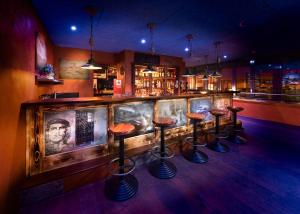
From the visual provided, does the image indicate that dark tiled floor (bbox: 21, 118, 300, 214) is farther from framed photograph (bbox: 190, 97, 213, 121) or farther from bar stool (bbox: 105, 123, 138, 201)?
framed photograph (bbox: 190, 97, 213, 121)

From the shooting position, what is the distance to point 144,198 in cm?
210

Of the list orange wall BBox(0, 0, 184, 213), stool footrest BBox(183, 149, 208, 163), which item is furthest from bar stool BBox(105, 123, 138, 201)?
stool footrest BBox(183, 149, 208, 163)

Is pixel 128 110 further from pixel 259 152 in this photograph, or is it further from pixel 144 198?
pixel 259 152

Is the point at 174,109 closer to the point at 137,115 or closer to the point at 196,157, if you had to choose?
the point at 137,115

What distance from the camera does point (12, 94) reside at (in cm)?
181

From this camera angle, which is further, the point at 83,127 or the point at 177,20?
the point at 177,20

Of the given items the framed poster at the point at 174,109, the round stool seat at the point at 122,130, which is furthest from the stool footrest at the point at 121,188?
the framed poster at the point at 174,109

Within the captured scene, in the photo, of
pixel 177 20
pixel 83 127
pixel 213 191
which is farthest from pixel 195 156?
pixel 177 20

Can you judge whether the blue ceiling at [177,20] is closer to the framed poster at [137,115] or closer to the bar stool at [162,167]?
the framed poster at [137,115]

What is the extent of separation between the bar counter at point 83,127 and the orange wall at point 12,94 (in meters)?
0.12

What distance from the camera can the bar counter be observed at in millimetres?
2096

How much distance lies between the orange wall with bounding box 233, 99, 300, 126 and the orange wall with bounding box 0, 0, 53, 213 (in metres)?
7.37

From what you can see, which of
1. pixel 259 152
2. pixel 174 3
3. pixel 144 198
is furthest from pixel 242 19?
pixel 144 198

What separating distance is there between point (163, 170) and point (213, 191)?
0.79 meters
